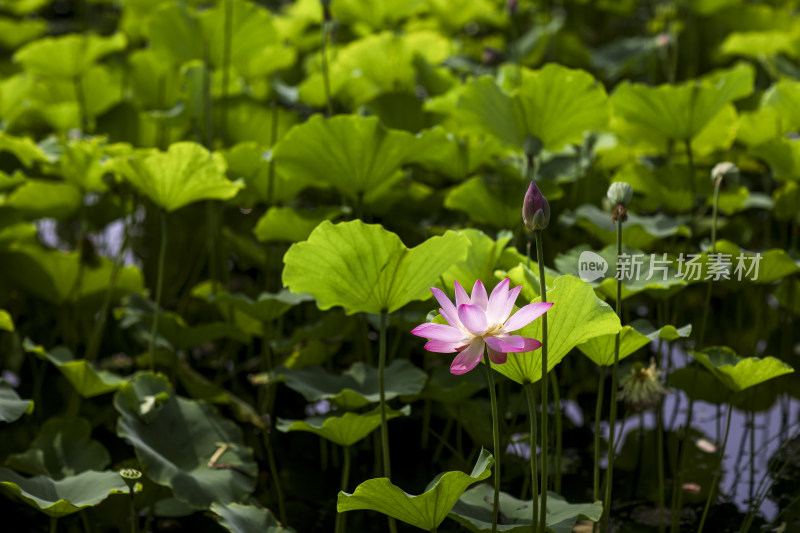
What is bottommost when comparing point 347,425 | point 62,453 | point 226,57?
point 62,453

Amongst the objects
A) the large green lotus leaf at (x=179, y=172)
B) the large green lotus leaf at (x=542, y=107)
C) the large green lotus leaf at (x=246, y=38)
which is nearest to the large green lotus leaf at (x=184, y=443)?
the large green lotus leaf at (x=179, y=172)

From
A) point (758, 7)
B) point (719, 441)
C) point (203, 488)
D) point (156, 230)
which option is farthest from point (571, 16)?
point (203, 488)

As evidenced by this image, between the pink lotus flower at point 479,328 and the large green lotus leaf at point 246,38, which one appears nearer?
the pink lotus flower at point 479,328

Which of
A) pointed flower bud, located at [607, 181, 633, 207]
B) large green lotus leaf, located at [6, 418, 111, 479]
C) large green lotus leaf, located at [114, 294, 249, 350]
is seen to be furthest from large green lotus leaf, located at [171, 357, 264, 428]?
pointed flower bud, located at [607, 181, 633, 207]

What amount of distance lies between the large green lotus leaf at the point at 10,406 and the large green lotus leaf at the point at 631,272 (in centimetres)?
59

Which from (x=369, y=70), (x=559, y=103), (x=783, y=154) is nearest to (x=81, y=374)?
(x=559, y=103)

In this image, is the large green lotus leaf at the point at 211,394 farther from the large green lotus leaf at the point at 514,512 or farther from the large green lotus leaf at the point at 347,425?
the large green lotus leaf at the point at 514,512

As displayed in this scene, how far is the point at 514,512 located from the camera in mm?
789

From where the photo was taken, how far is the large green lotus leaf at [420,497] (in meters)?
0.65

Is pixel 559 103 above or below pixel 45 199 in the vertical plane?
above

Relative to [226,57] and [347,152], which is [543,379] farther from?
[226,57]

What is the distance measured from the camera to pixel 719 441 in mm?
1121

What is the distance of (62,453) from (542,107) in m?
0.76

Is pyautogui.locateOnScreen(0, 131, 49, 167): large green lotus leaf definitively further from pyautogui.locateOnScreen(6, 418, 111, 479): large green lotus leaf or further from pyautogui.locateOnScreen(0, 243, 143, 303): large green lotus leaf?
pyautogui.locateOnScreen(6, 418, 111, 479): large green lotus leaf
